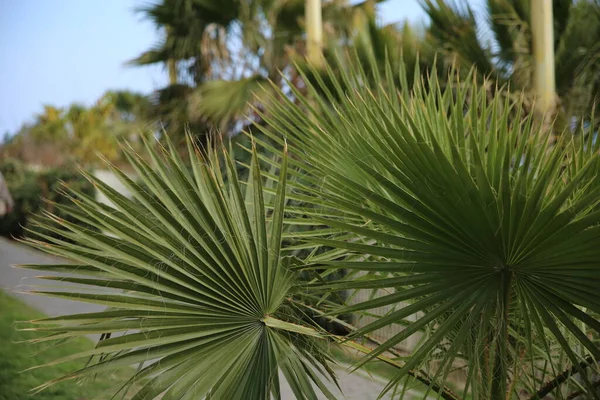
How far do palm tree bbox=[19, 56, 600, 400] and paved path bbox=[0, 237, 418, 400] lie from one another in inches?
14.6

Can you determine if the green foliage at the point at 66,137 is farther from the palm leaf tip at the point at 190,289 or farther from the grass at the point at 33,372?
the palm leaf tip at the point at 190,289

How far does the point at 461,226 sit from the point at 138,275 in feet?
3.74

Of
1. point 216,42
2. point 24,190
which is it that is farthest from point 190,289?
point 24,190

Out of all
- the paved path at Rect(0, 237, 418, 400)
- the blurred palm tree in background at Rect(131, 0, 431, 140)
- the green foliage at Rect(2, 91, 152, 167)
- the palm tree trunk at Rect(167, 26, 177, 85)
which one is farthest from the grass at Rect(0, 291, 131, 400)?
the green foliage at Rect(2, 91, 152, 167)

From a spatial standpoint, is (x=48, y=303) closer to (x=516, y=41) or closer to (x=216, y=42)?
(x=216, y=42)

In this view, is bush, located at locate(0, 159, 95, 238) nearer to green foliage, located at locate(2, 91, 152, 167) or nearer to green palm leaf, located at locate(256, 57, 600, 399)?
green foliage, located at locate(2, 91, 152, 167)

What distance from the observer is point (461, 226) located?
1.91 m

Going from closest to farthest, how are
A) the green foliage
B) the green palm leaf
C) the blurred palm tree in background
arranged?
the green palm leaf < the blurred palm tree in background < the green foliage

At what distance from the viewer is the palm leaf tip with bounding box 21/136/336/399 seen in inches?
85.8

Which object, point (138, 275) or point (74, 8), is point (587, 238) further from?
point (74, 8)

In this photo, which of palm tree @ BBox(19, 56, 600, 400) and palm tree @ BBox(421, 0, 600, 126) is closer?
palm tree @ BBox(19, 56, 600, 400)

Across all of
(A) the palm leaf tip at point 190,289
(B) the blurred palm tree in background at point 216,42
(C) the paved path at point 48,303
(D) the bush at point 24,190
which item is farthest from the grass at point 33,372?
(D) the bush at point 24,190

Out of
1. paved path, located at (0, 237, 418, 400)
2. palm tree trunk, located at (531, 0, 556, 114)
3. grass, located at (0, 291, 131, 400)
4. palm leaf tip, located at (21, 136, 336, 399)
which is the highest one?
palm tree trunk, located at (531, 0, 556, 114)

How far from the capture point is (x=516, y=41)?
267 inches
